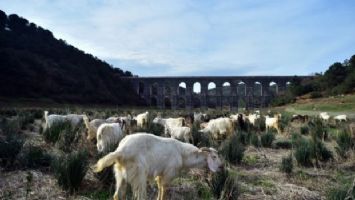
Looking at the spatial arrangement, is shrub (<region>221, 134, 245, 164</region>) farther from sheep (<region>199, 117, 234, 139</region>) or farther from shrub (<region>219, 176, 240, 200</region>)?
sheep (<region>199, 117, 234, 139</region>)

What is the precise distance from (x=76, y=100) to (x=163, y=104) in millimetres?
37568

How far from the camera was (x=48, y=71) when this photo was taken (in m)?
65.2

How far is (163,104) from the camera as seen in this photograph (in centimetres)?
9781

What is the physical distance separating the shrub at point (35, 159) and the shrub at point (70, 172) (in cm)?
128

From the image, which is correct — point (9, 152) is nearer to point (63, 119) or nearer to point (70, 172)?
point (70, 172)

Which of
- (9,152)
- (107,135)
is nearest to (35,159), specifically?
(9,152)

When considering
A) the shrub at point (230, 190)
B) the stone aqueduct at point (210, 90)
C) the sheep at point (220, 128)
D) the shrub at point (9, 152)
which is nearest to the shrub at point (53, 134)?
the shrub at point (9, 152)

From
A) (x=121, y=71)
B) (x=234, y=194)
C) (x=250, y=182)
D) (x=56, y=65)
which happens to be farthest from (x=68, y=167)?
(x=121, y=71)

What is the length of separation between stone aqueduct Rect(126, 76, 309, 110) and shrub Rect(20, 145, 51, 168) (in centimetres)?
8643

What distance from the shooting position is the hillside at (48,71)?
58781mm

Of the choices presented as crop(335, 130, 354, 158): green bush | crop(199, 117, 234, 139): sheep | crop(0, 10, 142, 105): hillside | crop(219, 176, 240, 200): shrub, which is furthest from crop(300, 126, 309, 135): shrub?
crop(0, 10, 142, 105): hillside

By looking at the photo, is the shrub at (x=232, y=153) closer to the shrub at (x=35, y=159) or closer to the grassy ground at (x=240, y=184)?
the grassy ground at (x=240, y=184)

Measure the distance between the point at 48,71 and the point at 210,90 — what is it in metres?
43.5

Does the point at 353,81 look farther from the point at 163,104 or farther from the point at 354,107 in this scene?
the point at 163,104
